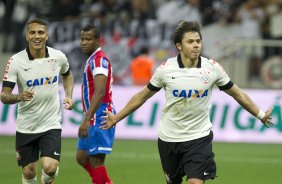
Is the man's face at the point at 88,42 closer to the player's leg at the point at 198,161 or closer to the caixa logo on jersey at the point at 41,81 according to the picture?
the caixa logo on jersey at the point at 41,81

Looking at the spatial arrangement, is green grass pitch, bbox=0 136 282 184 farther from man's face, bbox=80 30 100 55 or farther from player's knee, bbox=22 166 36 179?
man's face, bbox=80 30 100 55

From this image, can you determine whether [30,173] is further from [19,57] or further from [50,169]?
[19,57]

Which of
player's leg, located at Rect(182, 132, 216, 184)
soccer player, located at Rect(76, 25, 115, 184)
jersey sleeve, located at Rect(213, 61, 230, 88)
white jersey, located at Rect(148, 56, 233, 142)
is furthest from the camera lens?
soccer player, located at Rect(76, 25, 115, 184)

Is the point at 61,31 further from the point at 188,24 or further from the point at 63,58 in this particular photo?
the point at 188,24

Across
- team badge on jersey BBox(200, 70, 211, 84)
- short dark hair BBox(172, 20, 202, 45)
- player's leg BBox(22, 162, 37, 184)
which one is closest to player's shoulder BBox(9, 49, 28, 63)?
player's leg BBox(22, 162, 37, 184)

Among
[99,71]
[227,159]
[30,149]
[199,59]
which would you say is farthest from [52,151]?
[227,159]

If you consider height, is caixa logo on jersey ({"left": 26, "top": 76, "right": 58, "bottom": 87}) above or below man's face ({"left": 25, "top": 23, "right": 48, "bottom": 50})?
below

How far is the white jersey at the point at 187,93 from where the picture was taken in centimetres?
807

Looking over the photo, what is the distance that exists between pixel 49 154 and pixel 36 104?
611 mm

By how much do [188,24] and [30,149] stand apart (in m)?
2.50

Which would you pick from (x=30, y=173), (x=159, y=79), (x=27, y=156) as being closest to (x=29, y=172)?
(x=30, y=173)

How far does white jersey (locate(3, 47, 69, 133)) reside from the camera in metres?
9.01

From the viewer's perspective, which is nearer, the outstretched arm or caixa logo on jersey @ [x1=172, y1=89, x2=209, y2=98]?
caixa logo on jersey @ [x1=172, y1=89, x2=209, y2=98]

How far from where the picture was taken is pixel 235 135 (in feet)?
54.9
